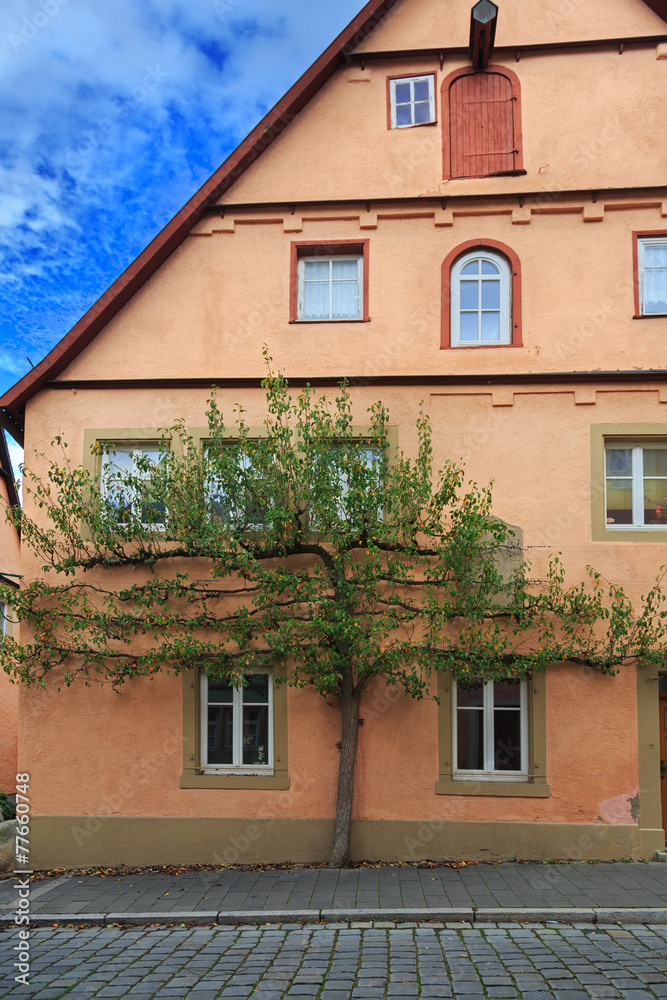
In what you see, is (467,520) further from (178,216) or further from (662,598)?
(178,216)

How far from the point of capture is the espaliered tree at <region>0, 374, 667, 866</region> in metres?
9.09

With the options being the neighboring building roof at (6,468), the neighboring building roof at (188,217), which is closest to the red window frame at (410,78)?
the neighboring building roof at (188,217)

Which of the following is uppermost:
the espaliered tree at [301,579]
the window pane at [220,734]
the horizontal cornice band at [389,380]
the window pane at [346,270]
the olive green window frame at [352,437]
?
the window pane at [346,270]

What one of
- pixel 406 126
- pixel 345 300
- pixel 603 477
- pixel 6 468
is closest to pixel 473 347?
pixel 345 300

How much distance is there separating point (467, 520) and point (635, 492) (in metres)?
2.70

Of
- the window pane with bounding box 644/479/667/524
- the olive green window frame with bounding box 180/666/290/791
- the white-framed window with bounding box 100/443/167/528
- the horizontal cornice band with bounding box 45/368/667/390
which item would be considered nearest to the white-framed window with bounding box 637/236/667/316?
the horizontal cornice band with bounding box 45/368/667/390

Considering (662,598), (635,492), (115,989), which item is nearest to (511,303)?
(635,492)

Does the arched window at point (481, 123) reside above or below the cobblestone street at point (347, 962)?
above

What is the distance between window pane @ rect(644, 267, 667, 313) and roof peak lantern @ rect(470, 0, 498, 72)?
3670mm

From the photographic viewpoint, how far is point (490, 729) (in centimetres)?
995

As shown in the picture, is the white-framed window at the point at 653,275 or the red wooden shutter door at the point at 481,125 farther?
the red wooden shutter door at the point at 481,125

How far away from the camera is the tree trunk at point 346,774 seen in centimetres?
934

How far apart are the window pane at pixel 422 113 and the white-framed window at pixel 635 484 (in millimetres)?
5080

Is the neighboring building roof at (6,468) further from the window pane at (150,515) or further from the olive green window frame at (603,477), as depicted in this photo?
the olive green window frame at (603,477)
